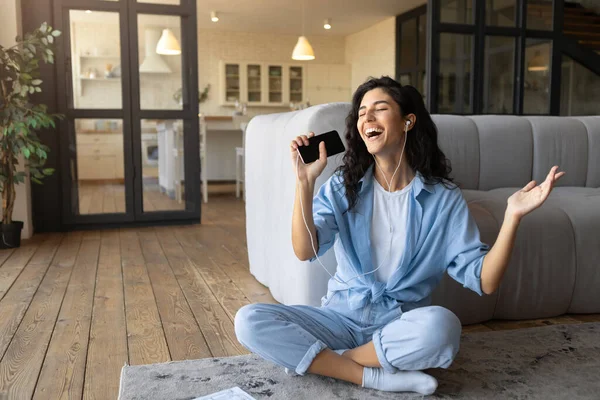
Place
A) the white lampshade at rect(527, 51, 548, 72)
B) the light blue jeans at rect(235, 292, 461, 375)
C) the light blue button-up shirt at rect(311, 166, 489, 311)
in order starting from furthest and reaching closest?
the white lampshade at rect(527, 51, 548, 72) < the light blue button-up shirt at rect(311, 166, 489, 311) < the light blue jeans at rect(235, 292, 461, 375)

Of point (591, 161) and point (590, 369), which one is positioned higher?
point (591, 161)

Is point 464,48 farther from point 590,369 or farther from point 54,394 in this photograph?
point 54,394

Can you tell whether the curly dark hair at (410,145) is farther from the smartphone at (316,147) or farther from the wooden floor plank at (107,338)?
the wooden floor plank at (107,338)

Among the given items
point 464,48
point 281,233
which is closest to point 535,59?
point 464,48

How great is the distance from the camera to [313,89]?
9.66m

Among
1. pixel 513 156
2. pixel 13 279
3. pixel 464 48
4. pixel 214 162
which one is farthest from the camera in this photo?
pixel 214 162

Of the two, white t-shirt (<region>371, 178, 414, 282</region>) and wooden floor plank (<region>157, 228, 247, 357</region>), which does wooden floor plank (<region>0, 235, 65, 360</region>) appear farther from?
white t-shirt (<region>371, 178, 414, 282</region>)

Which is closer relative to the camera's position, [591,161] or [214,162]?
[591,161]

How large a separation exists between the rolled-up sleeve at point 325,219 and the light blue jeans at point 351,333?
0.64 feet

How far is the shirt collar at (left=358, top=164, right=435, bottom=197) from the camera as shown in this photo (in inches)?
60.1

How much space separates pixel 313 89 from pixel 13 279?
24.3 feet

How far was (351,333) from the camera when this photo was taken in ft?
5.13

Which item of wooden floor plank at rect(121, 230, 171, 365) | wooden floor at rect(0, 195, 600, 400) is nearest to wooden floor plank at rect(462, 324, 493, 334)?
wooden floor at rect(0, 195, 600, 400)

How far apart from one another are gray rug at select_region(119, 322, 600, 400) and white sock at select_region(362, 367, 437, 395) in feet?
0.07
